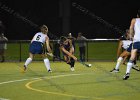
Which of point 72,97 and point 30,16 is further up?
point 30,16

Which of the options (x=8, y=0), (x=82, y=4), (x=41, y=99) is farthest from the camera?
(x=82, y=4)

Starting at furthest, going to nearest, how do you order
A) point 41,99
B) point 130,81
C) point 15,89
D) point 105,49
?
point 105,49
point 130,81
point 15,89
point 41,99

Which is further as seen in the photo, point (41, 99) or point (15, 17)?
Answer: point (15, 17)

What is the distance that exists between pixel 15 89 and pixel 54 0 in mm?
48050

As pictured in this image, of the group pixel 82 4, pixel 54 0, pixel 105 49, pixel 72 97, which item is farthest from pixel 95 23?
pixel 72 97

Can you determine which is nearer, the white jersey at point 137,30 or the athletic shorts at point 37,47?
the white jersey at point 137,30

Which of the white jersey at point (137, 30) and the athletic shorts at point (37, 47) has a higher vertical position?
the white jersey at point (137, 30)

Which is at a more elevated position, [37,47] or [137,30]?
[137,30]

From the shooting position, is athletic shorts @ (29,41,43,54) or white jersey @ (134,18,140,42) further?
athletic shorts @ (29,41,43,54)

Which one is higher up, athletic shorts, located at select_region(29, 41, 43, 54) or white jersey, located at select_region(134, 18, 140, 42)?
white jersey, located at select_region(134, 18, 140, 42)

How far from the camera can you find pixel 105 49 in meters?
41.6

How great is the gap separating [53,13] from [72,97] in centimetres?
4945

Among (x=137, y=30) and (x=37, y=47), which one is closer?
(x=137, y=30)

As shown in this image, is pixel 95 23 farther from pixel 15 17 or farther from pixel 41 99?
pixel 41 99
